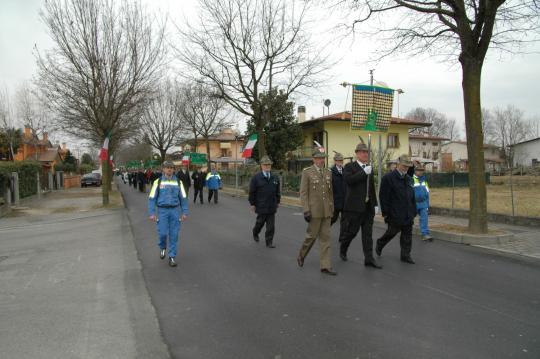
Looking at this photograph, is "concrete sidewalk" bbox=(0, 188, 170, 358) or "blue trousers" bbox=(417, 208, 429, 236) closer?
"concrete sidewalk" bbox=(0, 188, 170, 358)

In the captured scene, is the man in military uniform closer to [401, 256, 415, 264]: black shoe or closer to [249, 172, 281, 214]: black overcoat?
[401, 256, 415, 264]: black shoe

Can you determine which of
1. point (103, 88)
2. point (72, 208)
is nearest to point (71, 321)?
point (72, 208)

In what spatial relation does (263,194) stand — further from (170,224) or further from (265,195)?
(170,224)

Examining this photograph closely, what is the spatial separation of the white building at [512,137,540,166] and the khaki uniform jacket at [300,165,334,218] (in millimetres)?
62384

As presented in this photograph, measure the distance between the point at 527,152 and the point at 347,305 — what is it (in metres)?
66.9

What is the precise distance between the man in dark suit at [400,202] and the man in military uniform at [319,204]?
117 cm

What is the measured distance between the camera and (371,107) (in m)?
13.2

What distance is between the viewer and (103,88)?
1956cm

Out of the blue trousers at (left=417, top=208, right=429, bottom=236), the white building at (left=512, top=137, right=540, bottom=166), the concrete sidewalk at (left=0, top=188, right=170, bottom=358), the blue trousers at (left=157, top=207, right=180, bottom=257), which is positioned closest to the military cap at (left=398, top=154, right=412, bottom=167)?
the blue trousers at (left=417, top=208, right=429, bottom=236)

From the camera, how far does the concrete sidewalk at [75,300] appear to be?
4.00 metres

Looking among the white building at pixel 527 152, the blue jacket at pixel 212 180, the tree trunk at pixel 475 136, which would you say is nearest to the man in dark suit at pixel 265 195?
the tree trunk at pixel 475 136

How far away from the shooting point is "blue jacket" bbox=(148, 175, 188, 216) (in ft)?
23.8

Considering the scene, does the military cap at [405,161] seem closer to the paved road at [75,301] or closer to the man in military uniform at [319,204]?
the man in military uniform at [319,204]

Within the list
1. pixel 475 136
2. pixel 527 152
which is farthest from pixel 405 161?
pixel 527 152
